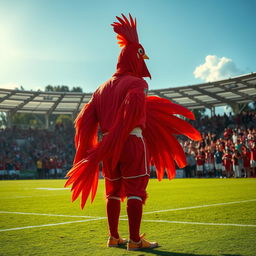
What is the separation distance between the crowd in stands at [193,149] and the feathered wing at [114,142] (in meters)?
18.0

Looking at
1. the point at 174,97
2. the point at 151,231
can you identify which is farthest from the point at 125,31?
the point at 174,97

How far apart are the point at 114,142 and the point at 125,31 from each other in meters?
1.46

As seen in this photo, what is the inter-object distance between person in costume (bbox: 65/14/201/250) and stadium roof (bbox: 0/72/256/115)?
2801cm

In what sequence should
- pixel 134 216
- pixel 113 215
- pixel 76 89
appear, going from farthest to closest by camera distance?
1. pixel 76 89
2. pixel 113 215
3. pixel 134 216

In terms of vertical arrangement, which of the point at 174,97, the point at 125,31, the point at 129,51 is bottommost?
the point at 129,51

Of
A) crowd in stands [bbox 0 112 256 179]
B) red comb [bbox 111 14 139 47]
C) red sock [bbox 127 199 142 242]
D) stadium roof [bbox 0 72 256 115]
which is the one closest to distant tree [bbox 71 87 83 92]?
crowd in stands [bbox 0 112 256 179]

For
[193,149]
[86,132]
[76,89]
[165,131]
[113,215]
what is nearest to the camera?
[113,215]

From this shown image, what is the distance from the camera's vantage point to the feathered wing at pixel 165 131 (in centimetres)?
500

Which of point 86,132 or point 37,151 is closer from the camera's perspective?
point 86,132

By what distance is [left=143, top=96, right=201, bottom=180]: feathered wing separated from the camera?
500cm

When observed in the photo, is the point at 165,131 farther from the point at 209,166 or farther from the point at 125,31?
the point at 209,166

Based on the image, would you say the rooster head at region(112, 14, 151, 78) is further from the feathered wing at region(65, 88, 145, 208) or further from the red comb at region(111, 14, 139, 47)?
the feathered wing at region(65, 88, 145, 208)

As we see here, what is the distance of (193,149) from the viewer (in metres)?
26.4

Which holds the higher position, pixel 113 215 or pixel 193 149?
pixel 193 149
